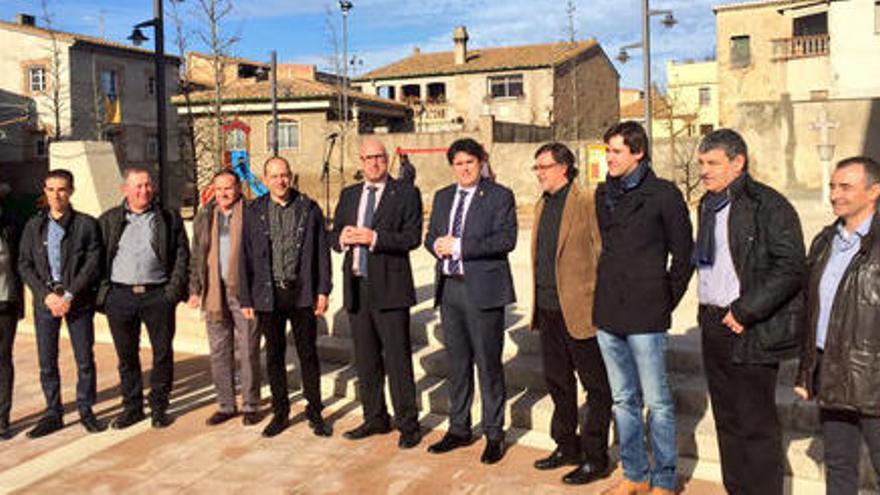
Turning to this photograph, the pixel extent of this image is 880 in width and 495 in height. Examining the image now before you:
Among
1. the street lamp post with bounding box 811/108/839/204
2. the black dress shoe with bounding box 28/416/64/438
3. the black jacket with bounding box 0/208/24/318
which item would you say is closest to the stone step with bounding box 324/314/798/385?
the black dress shoe with bounding box 28/416/64/438

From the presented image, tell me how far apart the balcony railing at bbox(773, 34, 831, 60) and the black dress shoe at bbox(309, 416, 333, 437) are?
107 ft

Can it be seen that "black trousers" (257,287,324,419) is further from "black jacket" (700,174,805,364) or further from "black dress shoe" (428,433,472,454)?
"black jacket" (700,174,805,364)

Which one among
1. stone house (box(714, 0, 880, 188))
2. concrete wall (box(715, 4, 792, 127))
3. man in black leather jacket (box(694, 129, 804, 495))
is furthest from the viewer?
concrete wall (box(715, 4, 792, 127))

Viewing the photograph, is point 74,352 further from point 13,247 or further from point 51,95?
point 51,95

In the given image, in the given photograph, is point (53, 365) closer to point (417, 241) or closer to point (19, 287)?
point (19, 287)

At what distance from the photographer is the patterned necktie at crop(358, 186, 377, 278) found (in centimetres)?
503

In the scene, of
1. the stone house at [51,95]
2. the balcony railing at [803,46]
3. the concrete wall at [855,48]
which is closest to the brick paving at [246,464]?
the concrete wall at [855,48]

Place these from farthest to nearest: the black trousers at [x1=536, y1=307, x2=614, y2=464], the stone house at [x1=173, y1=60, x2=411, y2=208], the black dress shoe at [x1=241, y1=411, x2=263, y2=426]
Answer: the stone house at [x1=173, y1=60, x2=411, y2=208]
the black dress shoe at [x1=241, y1=411, x2=263, y2=426]
the black trousers at [x1=536, y1=307, x2=614, y2=464]

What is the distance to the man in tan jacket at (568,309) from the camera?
4.25 meters

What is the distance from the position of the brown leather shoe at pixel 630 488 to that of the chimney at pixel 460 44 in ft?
120

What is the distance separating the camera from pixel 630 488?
402 cm

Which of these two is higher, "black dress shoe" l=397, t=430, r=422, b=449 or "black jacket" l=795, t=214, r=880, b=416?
"black jacket" l=795, t=214, r=880, b=416

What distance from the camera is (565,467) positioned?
179 inches

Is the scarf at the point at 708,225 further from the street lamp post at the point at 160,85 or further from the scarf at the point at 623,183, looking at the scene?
the street lamp post at the point at 160,85
